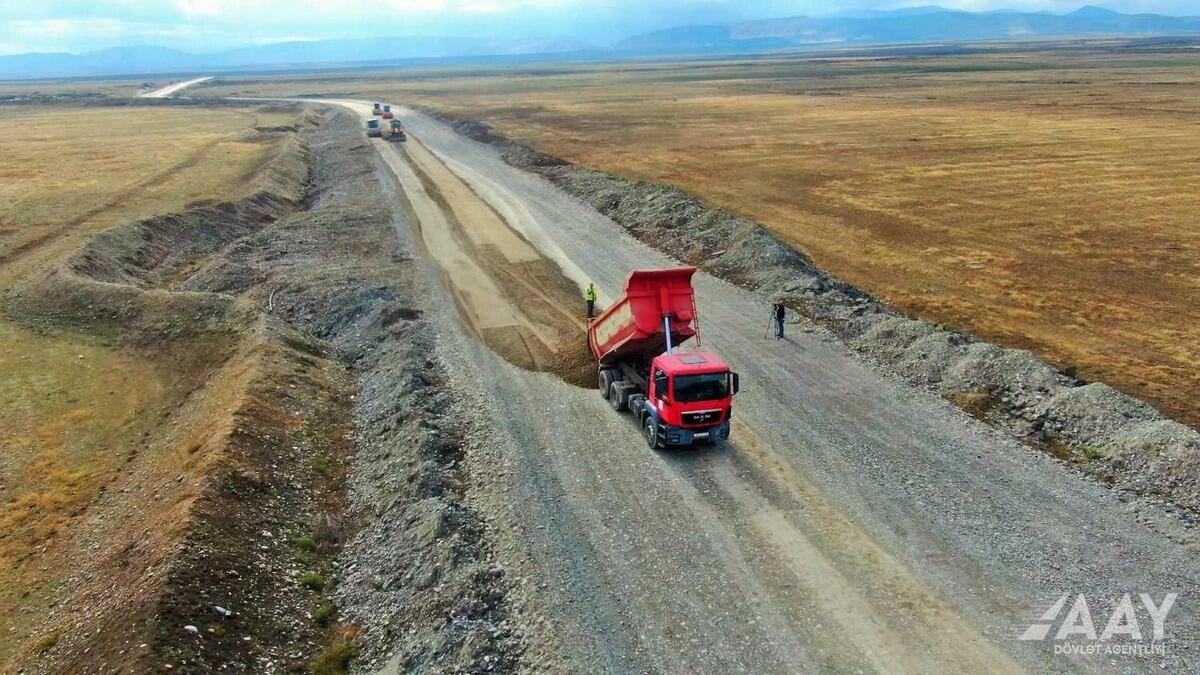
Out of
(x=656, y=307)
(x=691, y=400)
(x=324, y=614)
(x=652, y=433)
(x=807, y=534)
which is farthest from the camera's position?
(x=656, y=307)

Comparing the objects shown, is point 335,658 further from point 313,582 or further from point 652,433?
point 652,433

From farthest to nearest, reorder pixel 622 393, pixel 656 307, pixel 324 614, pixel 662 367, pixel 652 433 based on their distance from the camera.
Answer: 1. pixel 622 393
2. pixel 656 307
3. pixel 652 433
4. pixel 662 367
5. pixel 324 614

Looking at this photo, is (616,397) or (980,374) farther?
(980,374)

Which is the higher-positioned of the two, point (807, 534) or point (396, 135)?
point (396, 135)

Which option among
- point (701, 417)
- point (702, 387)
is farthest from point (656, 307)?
point (701, 417)

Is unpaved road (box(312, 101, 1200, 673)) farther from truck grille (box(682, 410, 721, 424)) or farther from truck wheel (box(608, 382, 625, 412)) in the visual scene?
truck grille (box(682, 410, 721, 424))

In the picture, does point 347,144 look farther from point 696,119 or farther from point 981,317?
point 981,317
